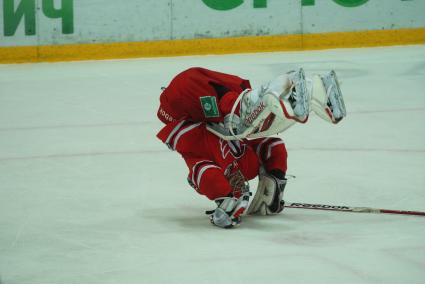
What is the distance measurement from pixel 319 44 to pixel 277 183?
4.48 m

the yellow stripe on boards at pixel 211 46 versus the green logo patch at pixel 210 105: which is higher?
the green logo patch at pixel 210 105

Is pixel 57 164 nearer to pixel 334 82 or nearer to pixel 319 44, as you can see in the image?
pixel 334 82

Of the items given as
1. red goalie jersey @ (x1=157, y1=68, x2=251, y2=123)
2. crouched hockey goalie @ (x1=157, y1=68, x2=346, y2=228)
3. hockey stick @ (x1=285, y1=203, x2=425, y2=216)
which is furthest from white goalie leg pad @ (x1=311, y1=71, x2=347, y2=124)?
hockey stick @ (x1=285, y1=203, x2=425, y2=216)

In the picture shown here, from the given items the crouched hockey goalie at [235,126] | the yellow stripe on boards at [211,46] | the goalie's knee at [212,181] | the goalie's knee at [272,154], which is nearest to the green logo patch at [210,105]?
the crouched hockey goalie at [235,126]

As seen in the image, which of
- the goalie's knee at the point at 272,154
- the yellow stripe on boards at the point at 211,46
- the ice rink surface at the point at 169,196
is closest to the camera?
the ice rink surface at the point at 169,196

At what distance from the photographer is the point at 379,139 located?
4336mm

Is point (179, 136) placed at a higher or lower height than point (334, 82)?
lower

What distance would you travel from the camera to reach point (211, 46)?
23.7ft

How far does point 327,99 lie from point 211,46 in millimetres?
4635

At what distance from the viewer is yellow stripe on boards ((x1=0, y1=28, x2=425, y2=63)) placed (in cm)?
701

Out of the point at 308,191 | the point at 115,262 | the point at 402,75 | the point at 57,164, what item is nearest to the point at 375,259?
the point at 115,262

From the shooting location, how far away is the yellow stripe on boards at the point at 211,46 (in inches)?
276

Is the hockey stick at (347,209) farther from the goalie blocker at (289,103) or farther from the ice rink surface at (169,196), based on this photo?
the goalie blocker at (289,103)

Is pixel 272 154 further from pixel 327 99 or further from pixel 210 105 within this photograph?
pixel 327 99
